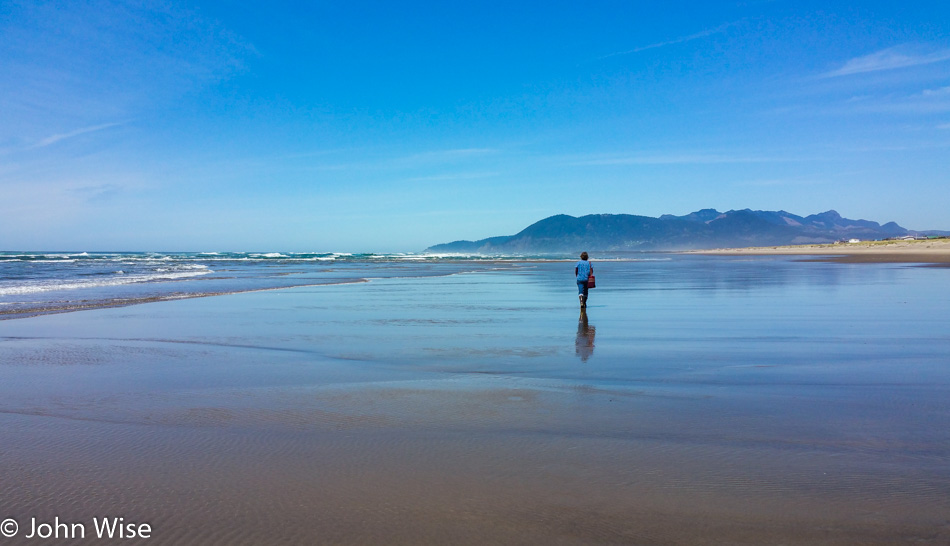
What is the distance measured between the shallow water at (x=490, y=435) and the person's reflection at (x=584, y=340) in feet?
0.43

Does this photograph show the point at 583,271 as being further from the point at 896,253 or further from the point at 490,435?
the point at 896,253

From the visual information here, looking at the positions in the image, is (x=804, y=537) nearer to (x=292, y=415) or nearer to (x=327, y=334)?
(x=292, y=415)

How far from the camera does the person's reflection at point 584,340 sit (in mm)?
10133

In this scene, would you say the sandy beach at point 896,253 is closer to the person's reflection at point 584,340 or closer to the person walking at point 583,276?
the person walking at point 583,276

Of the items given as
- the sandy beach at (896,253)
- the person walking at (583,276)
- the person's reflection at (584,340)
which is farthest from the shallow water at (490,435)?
the sandy beach at (896,253)

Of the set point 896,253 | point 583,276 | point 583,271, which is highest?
point 583,271

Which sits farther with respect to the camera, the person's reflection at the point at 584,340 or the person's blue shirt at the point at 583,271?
the person's blue shirt at the point at 583,271

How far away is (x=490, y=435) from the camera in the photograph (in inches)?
227

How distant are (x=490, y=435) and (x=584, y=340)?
240 inches

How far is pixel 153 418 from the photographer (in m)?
6.43

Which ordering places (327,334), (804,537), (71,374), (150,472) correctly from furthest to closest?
(327,334)
(71,374)
(150,472)
(804,537)

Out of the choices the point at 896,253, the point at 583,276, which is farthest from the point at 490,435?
the point at 896,253

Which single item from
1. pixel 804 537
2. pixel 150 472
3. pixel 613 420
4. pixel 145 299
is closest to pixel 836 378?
pixel 613 420

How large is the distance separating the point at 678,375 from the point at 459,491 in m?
4.91
